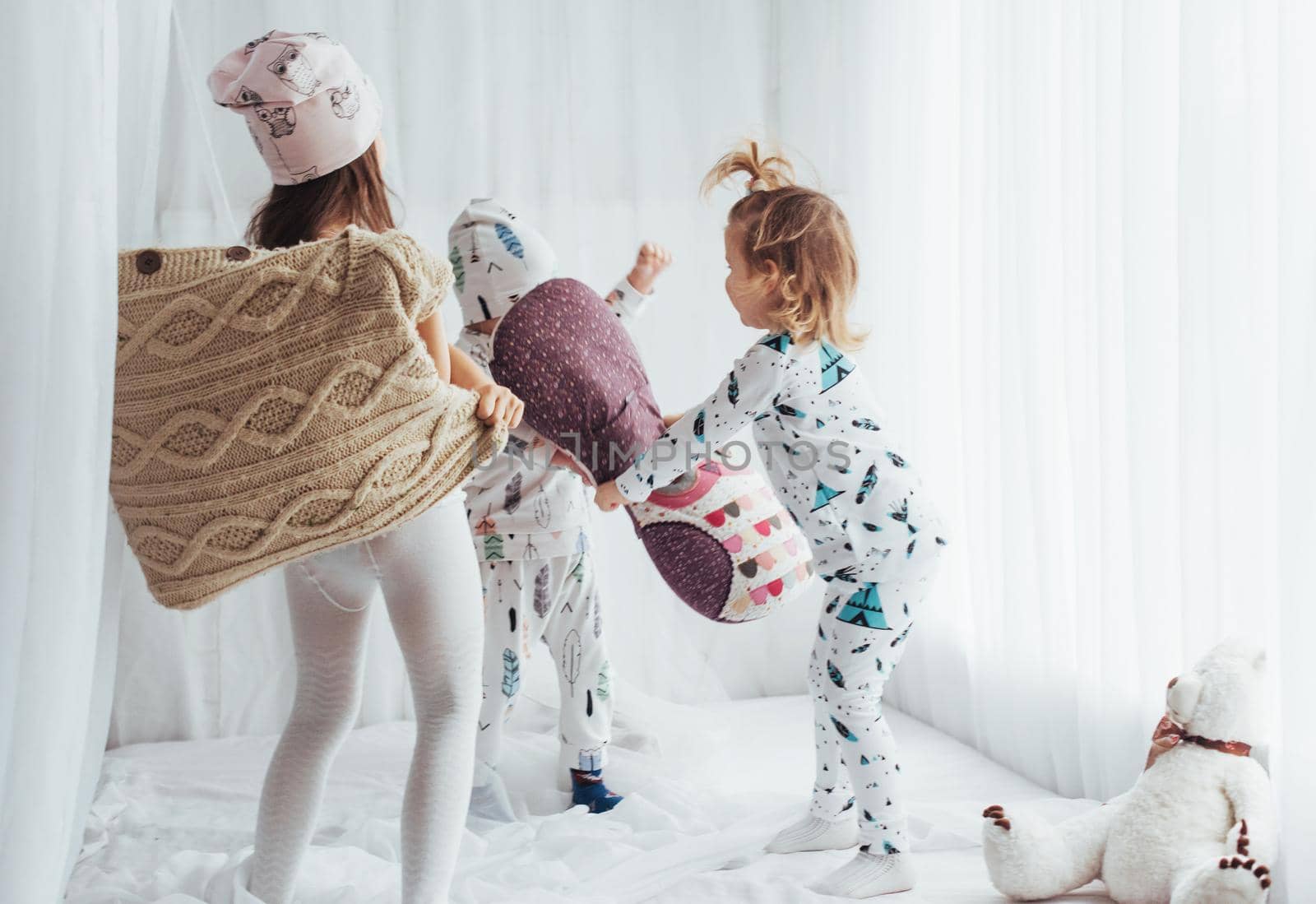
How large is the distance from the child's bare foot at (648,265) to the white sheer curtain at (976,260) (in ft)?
2.01

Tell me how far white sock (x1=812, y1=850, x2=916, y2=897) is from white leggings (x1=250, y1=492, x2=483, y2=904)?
0.56 m

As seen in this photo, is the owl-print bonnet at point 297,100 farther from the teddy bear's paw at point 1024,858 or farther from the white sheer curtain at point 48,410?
the teddy bear's paw at point 1024,858

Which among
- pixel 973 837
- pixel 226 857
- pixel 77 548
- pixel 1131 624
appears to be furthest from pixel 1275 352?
pixel 226 857

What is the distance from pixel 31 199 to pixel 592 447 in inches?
30.3

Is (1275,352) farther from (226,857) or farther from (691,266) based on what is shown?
(226,857)

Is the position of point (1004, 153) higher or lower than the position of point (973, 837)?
higher

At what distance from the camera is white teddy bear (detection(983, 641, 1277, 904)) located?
4.25ft

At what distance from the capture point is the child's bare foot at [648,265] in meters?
1.76

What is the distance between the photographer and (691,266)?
2.49 m

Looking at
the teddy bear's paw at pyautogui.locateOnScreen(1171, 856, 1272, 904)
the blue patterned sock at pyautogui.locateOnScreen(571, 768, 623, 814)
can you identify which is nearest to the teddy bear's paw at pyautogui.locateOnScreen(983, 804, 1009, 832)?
the teddy bear's paw at pyautogui.locateOnScreen(1171, 856, 1272, 904)

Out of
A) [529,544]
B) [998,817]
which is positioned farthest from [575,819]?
[998,817]

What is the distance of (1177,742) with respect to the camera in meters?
1.40

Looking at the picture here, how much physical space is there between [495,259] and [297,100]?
57cm

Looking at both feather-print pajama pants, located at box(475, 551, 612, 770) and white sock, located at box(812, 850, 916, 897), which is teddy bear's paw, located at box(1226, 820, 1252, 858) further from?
feather-print pajama pants, located at box(475, 551, 612, 770)
